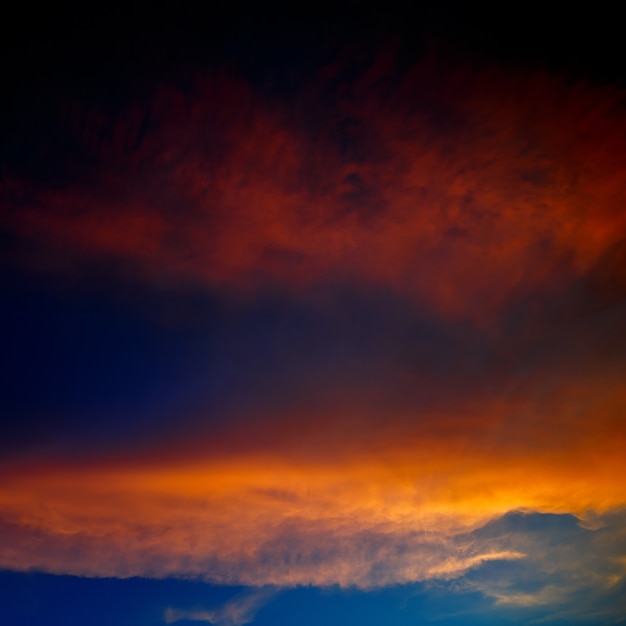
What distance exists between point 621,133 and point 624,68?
1.80 meters

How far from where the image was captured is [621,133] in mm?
12391

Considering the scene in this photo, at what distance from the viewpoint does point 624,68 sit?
11.2 m

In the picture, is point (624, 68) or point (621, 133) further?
point (621, 133)
